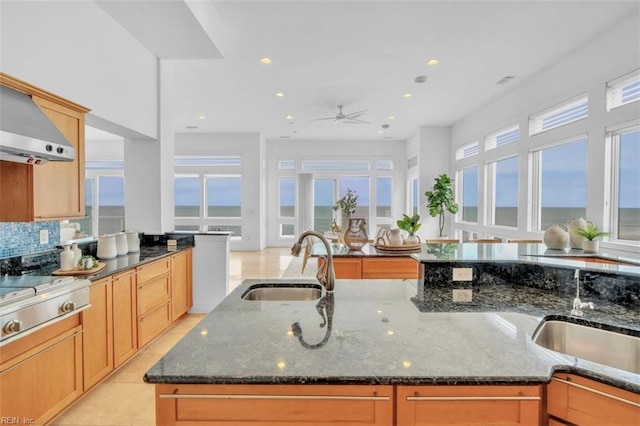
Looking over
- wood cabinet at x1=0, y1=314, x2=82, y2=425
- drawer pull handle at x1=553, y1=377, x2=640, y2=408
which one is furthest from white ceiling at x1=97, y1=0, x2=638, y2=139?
drawer pull handle at x1=553, y1=377, x2=640, y2=408

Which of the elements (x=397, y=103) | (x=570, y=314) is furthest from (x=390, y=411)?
(x=397, y=103)

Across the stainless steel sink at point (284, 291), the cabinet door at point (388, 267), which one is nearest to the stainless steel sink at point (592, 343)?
the stainless steel sink at point (284, 291)

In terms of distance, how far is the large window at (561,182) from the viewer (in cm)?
416

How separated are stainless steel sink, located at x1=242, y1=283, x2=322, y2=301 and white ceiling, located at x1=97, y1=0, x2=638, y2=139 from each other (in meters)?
2.50

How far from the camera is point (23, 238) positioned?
237 centimetres

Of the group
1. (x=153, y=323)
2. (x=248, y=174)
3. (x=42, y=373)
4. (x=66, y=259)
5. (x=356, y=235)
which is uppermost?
(x=248, y=174)

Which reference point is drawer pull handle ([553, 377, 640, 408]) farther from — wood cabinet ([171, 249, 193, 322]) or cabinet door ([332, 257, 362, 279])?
wood cabinet ([171, 249, 193, 322])

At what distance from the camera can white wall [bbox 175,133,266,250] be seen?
8.78 metres

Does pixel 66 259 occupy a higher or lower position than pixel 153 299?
higher

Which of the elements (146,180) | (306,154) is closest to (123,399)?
(146,180)

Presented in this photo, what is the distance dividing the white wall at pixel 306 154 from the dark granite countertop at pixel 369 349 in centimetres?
823

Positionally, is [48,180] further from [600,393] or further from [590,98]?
[590,98]

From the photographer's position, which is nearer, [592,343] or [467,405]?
[467,405]

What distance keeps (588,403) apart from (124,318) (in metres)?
2.92
